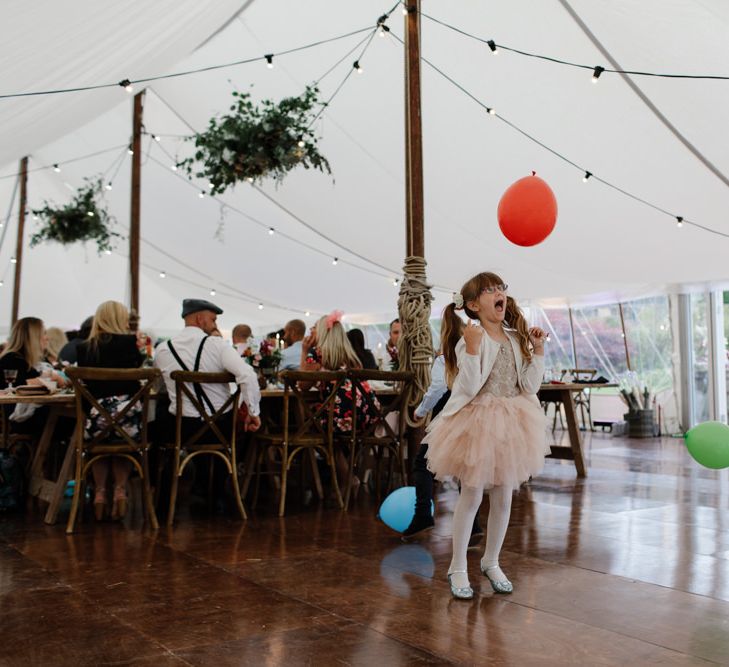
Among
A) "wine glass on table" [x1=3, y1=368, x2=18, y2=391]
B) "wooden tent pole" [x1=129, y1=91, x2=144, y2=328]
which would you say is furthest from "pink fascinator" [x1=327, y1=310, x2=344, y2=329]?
"wooden tent pole" [x1=129, y1=91, x2=144, y2=328]

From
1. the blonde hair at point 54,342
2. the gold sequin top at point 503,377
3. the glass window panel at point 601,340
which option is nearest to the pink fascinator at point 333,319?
the gold sequin top at point 503,377

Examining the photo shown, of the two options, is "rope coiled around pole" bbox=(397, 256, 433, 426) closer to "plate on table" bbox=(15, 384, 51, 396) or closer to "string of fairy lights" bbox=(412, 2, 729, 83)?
"string of fairy lights" bbox=(412, 2, 729, 83)

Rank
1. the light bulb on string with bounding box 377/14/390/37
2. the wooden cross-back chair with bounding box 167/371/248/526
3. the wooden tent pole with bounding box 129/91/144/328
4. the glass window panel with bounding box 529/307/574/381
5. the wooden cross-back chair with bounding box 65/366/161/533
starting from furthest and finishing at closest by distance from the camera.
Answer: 1. the glass window panel with bounding box 529/307/574/381
2. the wooden tent pole with bounding box 129/91/144/328
3. the light bulb on string with bounding box 377/14/390/37
4. the wooden cross-back chair with bounding box 167/371/248/526
5. the wooden cross-back chair with bounding box 65/366/161/533

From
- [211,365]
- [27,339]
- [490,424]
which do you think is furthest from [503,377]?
[27,339]

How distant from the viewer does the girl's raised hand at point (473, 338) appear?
2.92m

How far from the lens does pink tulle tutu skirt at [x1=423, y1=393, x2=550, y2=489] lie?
9.48 feet

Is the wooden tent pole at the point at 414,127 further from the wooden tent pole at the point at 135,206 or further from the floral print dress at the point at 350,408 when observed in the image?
the wooden tent pole at the point at 135,206

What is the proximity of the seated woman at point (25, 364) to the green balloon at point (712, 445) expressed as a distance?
3845 mm

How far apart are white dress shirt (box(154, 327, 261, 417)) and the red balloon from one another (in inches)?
66.1

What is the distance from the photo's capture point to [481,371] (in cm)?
299

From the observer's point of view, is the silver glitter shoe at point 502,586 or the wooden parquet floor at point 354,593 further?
the silver glitter shoe at point 502,586

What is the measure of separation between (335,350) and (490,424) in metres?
2.36

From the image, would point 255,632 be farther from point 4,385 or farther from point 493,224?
point 493,224

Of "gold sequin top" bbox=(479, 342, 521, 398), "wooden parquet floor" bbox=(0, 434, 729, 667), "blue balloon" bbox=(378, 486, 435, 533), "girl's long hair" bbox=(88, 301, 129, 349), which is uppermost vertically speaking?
"girl's long hair" bbox=(88, 301, 129, 349)
